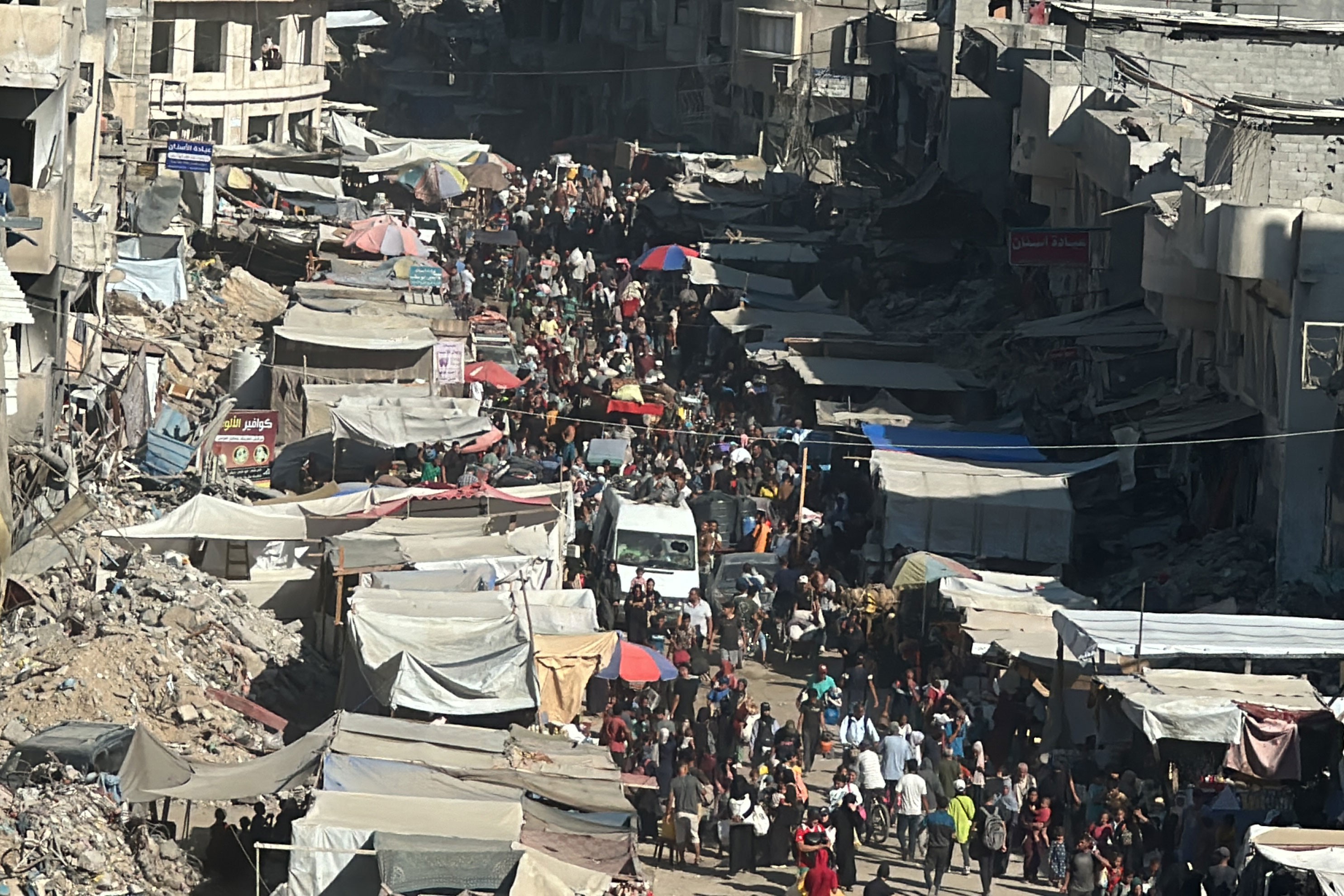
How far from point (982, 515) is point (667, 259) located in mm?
14677

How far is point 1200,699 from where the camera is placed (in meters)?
16.6

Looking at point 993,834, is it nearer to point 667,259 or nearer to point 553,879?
point 553,879

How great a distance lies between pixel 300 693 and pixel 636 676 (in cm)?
287

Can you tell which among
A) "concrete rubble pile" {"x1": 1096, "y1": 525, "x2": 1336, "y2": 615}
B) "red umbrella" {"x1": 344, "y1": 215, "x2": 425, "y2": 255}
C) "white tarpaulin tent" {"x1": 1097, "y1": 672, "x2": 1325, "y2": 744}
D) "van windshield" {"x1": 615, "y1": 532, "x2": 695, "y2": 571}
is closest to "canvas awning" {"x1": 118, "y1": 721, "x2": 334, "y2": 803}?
"white tarpaulin tent" {"x1": 1097, "y1": 672, "x2": 1325, "y2": 744}

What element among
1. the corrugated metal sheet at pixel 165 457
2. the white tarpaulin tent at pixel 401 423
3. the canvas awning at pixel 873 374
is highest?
the canvas awning at pixel 873 374

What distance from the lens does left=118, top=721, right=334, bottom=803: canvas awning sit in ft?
49.2

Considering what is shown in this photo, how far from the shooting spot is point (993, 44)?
39031 mm

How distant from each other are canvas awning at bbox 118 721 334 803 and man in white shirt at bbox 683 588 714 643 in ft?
21.3

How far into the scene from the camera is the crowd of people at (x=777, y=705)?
1622 centimetres

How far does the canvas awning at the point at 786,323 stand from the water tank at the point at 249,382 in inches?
280

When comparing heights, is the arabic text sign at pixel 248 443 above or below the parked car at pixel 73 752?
above

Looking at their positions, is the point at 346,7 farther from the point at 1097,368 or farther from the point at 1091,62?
the point at 1097,368

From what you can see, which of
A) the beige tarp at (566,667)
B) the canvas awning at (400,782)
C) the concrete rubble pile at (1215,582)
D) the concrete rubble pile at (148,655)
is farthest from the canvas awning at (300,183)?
the canvas awning at (400,782)

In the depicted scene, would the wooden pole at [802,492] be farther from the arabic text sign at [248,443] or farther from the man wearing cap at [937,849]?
the man wearing cap at [937,849]
